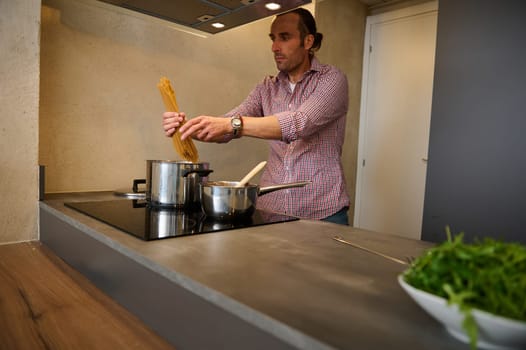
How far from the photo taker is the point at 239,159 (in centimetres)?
210

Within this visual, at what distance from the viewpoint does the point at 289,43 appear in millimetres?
1505

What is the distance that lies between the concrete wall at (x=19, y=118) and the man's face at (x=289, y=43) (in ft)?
2.71

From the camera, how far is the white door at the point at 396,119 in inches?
120

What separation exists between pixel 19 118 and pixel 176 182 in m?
0.53

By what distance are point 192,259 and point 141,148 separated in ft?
3.82

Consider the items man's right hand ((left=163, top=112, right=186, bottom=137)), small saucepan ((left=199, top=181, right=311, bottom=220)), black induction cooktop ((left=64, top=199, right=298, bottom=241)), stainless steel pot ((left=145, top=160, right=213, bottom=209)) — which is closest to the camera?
black induction cooktop ((left=64, top=199, right=298, bottom=241))

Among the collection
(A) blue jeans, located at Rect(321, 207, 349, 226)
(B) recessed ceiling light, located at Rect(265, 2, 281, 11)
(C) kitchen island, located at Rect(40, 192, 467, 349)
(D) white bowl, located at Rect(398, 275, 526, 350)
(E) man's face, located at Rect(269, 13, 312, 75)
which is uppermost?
(B) recessed ceiling light, located at Rect(265, 2, 281, 11)

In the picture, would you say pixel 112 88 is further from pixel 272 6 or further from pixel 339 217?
pixel 339 217

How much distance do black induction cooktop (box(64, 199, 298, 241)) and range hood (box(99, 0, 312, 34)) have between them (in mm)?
735

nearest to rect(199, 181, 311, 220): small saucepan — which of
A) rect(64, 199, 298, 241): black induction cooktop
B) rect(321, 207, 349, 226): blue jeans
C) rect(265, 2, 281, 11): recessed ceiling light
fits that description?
rect(64, 199, 298, 241): black induction cooktop

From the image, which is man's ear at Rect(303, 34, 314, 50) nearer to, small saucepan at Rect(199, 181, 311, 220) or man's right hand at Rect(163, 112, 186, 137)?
man's right hand at Rect(163, 112, 186, 137)

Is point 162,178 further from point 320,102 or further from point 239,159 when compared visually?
point 239,159

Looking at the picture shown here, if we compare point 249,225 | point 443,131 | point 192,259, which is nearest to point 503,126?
point 443,131

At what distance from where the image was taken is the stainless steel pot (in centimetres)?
112
